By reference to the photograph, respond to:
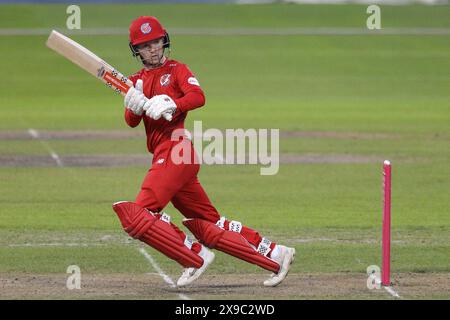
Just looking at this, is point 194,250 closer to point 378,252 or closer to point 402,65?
point 378,252

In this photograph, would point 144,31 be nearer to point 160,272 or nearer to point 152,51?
point 152,51

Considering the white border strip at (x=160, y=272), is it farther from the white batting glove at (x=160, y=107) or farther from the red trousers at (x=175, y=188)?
the white batting glove at (x=160, y=107)

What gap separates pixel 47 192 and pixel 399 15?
36.7 metres

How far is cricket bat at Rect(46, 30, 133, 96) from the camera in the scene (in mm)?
10133

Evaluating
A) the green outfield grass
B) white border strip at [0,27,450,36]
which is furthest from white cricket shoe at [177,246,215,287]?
white border strip at [0,27,450,36]

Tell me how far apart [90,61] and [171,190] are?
1.35 m

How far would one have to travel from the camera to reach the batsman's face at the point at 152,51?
33.4 ft

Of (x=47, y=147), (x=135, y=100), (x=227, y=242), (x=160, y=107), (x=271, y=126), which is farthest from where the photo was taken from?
(x=271, y=126)

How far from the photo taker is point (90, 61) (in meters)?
10.2

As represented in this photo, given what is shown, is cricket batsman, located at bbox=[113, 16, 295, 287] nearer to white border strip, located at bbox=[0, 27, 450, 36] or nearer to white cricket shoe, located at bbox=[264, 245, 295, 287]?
white cricket shoe, located at bbox=[264, 245, 295, 287]

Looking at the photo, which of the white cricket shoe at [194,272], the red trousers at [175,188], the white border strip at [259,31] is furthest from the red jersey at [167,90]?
the white border strip at [259,31]

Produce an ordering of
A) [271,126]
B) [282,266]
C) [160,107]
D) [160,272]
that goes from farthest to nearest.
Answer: [271,126] → [160,272] → [282,266] → [160,107]

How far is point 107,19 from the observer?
5178cm

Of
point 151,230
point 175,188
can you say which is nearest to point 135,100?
point 175,188
